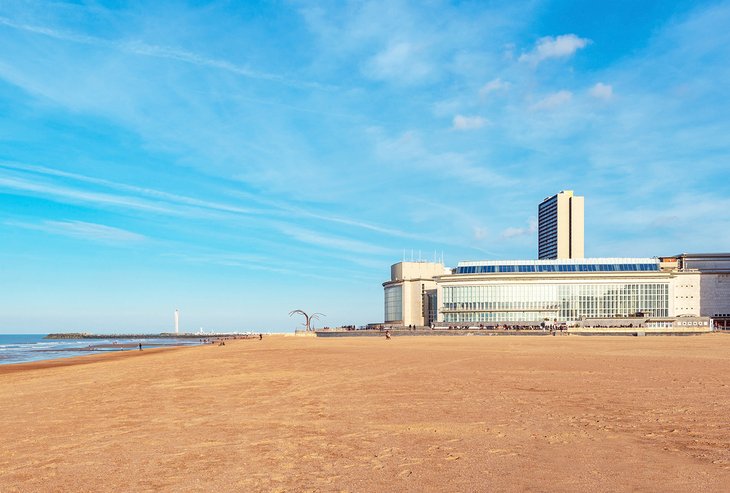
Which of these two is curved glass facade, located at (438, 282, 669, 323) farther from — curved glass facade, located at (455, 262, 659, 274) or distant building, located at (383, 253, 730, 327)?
curved glass facade, located at (455, 262, 659, 274)

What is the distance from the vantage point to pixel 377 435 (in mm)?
12695

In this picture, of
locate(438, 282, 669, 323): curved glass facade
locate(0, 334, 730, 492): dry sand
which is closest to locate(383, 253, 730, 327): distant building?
locate(438, 282, 669, 323): curved glass facade

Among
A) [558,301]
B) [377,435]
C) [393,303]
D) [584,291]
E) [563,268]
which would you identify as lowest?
[393,303]

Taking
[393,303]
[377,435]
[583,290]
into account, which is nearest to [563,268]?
[583,290]

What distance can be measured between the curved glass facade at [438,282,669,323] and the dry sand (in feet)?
414

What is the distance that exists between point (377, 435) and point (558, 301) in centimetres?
14188

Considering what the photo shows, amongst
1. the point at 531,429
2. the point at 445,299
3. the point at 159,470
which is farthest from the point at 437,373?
the point at 445,299

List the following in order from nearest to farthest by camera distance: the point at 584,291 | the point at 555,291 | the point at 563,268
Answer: the point at 584,291
the point at 555,291
the point at 563,268

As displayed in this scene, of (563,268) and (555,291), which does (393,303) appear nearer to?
(555,291)

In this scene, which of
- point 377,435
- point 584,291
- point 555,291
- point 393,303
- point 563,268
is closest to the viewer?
point 377,435

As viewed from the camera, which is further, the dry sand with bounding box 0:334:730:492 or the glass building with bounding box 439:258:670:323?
the glass building with bounding box 439:258:670:323

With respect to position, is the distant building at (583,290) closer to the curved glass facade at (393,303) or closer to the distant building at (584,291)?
the distant building at (584,291)

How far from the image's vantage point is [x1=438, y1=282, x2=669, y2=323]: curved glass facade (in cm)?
14200

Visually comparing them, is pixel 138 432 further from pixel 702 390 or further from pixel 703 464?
pixel 702 390
